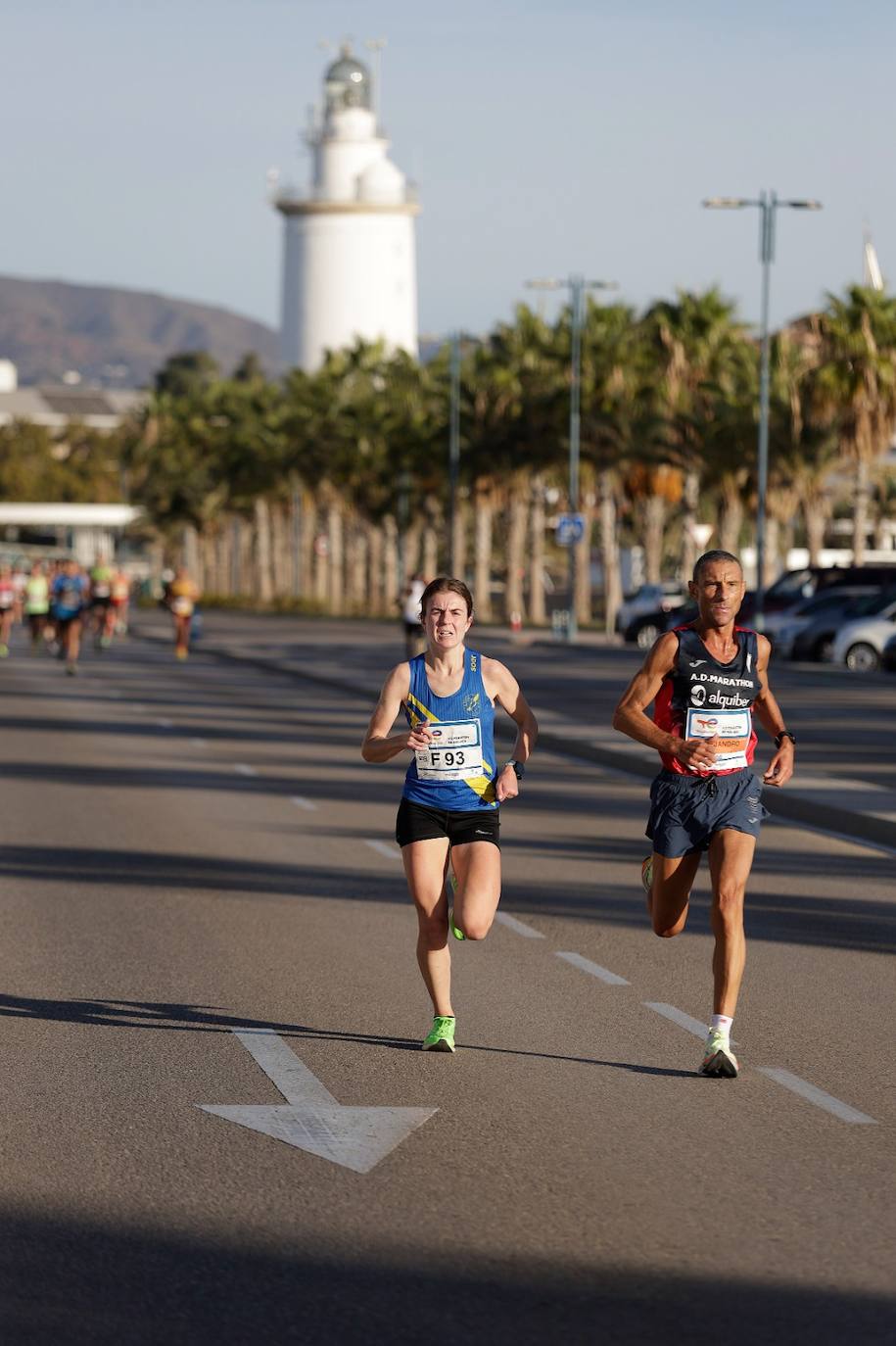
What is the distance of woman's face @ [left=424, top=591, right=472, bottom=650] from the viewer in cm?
884

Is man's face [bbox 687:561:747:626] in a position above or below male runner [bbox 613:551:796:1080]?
above

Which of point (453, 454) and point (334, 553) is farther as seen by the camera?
point (334, 553)

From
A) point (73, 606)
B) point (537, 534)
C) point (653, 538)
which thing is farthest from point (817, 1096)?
point (537, 534)

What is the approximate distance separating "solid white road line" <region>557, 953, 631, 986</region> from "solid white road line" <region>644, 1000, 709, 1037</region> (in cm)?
54

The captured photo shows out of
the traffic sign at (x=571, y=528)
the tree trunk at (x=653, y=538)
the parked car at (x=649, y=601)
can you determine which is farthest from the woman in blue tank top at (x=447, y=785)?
the tree trunk at (x=653, y=538)

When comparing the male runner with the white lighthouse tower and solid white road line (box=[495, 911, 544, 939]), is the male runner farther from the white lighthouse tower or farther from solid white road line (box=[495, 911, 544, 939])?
the white lighthouse tower

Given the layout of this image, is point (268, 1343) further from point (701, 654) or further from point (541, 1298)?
point (701, 654)

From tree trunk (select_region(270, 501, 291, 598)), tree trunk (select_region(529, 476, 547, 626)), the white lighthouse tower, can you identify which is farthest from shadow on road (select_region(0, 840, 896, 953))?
the white lighthouse tower

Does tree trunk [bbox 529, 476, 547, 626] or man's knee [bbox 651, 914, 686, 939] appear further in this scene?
tree trunk [bbox 529, 476, 547, 626]

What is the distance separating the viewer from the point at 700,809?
890cm

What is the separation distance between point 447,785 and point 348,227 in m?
109

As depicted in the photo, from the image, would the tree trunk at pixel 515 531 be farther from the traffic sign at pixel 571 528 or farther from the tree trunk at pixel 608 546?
the traffic sign at pixel 571 528

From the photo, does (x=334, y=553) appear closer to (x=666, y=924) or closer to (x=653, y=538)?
(x=653, y=538)

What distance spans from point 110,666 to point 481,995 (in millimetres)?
37356
